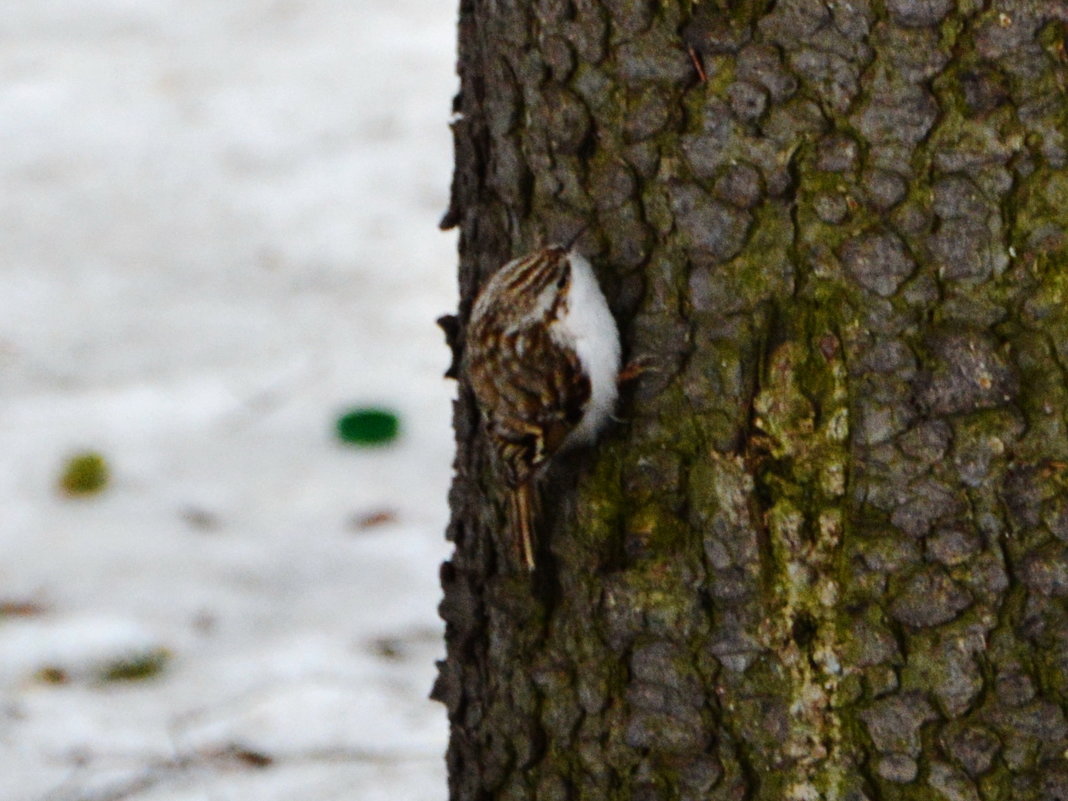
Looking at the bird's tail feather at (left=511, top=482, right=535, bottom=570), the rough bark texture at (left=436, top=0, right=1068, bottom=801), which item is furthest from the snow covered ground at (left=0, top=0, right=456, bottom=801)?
the rough bark texture at (left=436, top=0, right=1068, bottom=801)

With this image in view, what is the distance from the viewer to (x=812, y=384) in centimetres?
240

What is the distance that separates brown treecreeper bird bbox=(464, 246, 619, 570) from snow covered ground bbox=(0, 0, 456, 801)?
130 centimetres

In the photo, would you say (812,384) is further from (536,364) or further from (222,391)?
(222,391)

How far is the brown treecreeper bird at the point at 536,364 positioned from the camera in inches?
104

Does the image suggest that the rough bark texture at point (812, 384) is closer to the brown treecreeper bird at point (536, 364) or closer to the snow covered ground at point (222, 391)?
the brown treecreeper bird at point (536, 364)

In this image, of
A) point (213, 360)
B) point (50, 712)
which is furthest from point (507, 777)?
point (213, 360)

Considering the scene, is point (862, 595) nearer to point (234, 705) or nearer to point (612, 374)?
point (612, 374)

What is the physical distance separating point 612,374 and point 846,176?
20.3 inches

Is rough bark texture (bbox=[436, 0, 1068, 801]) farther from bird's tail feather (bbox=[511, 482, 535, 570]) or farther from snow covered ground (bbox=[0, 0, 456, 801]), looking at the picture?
snow covered ground (bbox=[0, 0, 456, 801])

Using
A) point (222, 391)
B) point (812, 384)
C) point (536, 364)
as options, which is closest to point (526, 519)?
point (536, 364)

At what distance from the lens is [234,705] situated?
4.22m

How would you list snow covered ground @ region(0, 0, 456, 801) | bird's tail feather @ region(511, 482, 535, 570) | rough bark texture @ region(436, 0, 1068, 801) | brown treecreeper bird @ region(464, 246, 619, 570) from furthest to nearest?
snow covered ground @ region(0, 0, 456, 801) < bird's tail feather @ region(511, 482, 535, 570) < brown treecreeper bird @ region(464, 246, 619, 570) < rough bark texture @ region(436, 0, 1068, 801)

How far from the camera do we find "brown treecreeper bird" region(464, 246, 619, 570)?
8.66 feet

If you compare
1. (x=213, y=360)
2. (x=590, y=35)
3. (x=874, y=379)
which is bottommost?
(x=874, y=379)
